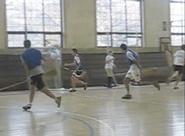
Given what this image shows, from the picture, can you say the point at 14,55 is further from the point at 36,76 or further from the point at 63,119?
the point at 63,119

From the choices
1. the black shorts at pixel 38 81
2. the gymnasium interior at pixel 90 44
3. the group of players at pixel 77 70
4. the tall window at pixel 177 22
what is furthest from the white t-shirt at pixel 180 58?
the tall window at pixel 177 22

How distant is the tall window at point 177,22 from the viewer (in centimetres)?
2422

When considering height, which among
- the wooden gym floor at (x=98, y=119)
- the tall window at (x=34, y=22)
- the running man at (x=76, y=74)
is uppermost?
the tall window at (x=34, y=22)

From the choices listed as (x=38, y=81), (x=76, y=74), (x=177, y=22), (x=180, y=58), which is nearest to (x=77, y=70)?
(x=76, y=74)

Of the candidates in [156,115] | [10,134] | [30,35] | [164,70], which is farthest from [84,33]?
[10,134]

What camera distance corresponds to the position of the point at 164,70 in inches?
858

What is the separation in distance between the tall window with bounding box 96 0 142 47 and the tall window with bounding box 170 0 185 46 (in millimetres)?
2007

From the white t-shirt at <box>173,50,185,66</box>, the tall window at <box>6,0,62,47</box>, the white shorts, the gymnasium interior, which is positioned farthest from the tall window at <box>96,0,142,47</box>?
the white shorts

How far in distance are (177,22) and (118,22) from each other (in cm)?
359

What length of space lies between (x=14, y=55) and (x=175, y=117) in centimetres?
1157

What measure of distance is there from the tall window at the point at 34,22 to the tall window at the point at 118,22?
7.33 feet

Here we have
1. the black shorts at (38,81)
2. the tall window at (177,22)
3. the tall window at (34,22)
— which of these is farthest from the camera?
the tall window at (177,22)

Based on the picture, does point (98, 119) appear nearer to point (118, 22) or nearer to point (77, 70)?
→ point (77, 70)

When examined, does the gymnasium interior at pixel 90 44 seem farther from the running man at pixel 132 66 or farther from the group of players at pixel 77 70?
the running man at pixel 132 66
